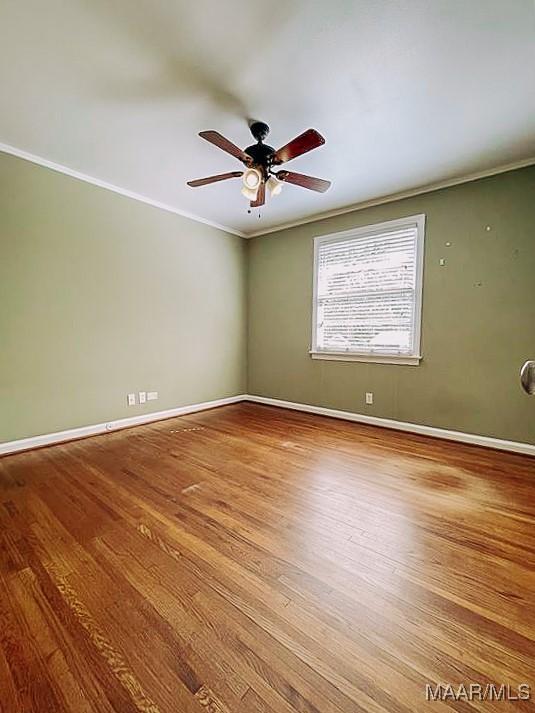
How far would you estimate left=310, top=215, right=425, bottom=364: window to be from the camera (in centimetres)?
350

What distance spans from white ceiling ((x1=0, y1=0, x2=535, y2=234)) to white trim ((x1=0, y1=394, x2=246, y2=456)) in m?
2.60

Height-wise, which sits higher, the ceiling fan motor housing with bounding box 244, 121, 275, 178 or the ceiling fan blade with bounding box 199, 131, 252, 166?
the ceiling fan motor housing with bounding box 244, 121, 275, 178

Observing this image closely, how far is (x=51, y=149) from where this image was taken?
9.05 ft

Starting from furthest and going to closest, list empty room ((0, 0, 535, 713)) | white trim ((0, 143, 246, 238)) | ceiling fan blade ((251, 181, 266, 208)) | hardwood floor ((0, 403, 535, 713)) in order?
white trim ((0, 143, 246, 238)), ceiling fan blade ((251, 181, 266, 208)), empty room ((0, 0, 535, 713)), hardwood floor ((0, 403, 535, 713))

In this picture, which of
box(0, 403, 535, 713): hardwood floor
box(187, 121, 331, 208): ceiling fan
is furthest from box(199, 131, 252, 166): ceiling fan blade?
box(0, 403, 535, 713): hardwood floor

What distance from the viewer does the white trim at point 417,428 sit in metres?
2.98

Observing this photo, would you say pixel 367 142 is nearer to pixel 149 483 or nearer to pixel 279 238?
pixel 279 238

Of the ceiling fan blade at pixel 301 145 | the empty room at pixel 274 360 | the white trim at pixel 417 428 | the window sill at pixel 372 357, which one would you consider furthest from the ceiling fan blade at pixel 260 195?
the white trim at pixel 417 428

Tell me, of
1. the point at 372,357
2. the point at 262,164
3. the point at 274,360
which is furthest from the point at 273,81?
the point at 274,360

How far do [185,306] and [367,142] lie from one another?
2.73 metres

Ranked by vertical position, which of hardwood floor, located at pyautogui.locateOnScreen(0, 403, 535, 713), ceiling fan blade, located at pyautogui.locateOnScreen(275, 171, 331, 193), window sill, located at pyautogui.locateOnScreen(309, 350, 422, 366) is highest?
ceiling fan blade, located at pyautogui.locateOnScreen(275, 171, 331, 193)

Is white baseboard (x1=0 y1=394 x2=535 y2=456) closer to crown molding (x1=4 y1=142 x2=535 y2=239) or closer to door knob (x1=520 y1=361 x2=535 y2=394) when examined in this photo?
door knob (x1=520 y1=361 x2=535 y2=394)

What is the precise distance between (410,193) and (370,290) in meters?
1.10

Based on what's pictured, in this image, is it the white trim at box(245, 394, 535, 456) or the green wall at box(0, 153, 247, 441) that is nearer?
the green wall at box(0, 153, 247, 441)
